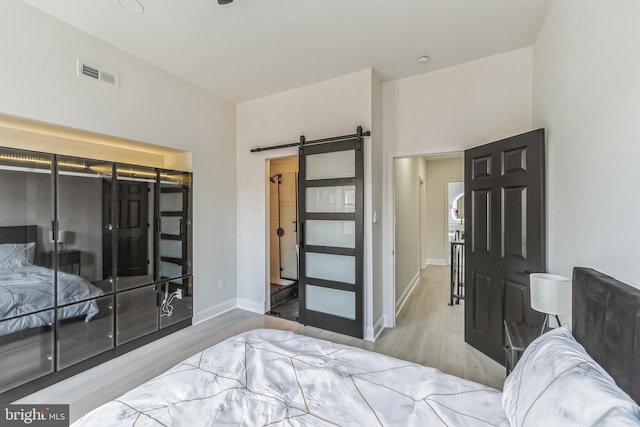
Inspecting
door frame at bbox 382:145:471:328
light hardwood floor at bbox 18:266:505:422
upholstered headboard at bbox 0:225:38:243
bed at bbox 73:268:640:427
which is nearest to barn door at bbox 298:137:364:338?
light hardwood floor at bbox 18:266:505:422

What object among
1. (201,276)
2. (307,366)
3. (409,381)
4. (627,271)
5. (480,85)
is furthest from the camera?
(201,276)

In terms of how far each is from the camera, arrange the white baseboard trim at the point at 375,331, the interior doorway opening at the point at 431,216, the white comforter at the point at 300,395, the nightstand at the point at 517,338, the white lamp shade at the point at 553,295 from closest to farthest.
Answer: the white comforter at the point at 300,395 → the white lamp shade at the point at 553,295 → the nightstand at the point at 517,338 → the white baseboard trim at the point at 375,331 → the interior doorway opening at the point at 431,216

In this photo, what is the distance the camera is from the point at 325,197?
3393mm

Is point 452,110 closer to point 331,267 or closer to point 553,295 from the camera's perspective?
point 553,295

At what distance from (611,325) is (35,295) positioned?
3.64 meters

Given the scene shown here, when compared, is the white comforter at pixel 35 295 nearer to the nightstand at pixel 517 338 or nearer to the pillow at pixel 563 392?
the pillow at pixel 563 392

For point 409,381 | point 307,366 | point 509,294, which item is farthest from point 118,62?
point 509,294

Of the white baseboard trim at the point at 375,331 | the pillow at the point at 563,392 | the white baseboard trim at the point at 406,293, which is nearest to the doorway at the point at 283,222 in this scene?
the white baseboard trim at the point at 406,293

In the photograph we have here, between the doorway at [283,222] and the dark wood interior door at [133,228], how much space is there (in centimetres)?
222

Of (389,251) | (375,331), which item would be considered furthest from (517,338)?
(389,251)

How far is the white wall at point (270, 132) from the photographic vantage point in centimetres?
319

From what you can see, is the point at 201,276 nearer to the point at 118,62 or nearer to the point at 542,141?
the point at 118,62

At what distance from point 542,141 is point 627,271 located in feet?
4.49

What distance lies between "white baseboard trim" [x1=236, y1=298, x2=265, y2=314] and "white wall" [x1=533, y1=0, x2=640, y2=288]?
3.38 m
